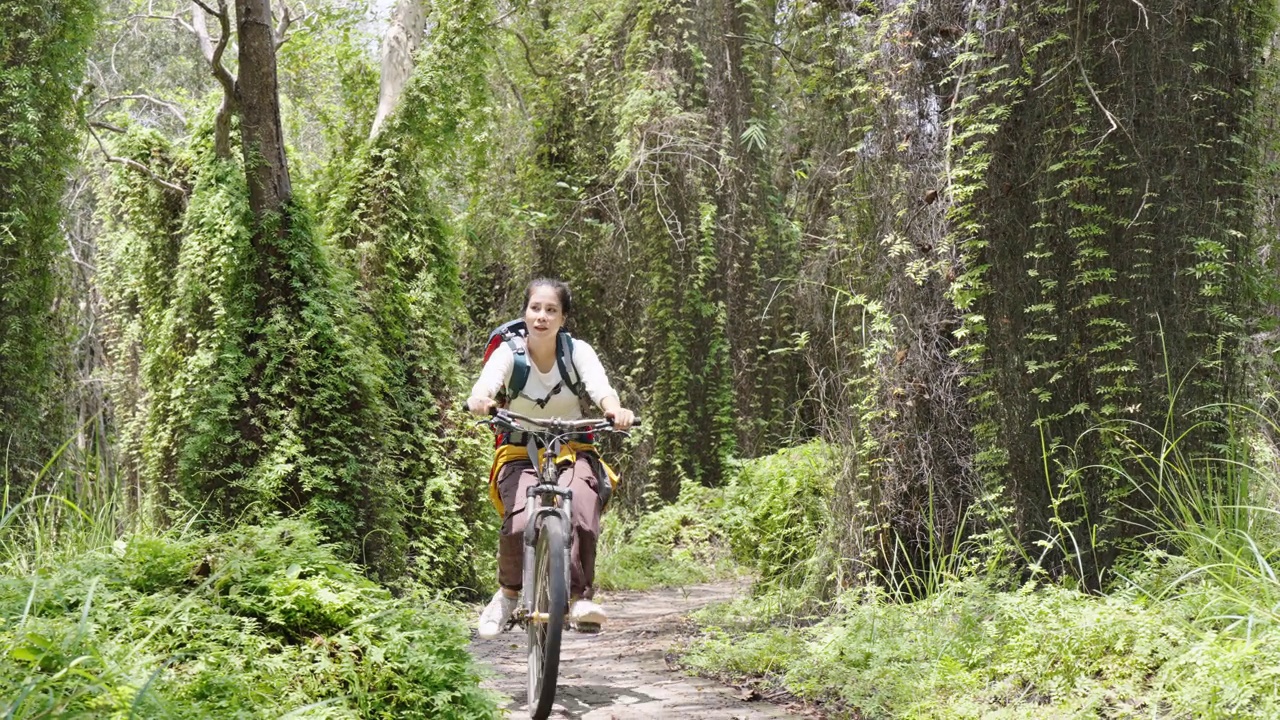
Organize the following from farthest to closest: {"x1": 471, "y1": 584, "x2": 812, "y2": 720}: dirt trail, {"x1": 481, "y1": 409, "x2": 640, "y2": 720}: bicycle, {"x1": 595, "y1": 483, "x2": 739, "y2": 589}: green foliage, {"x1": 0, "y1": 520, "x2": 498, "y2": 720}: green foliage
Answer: {"x1": 595, "y1": 483, "x2": 739, "y2": 589}: green foliage → {"x1": 471, "y1": 584, "x2": 812, "y2": 720}: dirt trail → {"x1": 481, "y1": 409, "x2": 640, "y2": 720}: bicycle → {"x1": 0, "y1": 520, "x2": 498, "y2": 720}: green foliage

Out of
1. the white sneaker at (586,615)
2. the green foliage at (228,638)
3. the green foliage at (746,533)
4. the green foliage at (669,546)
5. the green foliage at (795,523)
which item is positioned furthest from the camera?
the green foliage at (669,546)

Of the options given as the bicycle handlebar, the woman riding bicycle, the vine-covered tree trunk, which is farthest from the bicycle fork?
the vine-covered tree trunk

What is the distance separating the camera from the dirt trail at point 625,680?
5.50 meters

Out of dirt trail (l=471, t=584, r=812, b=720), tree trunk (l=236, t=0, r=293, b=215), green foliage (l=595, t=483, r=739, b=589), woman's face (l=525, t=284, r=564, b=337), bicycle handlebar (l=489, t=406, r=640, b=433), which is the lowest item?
green foliage (l=595, t=483, r=739, b=589)

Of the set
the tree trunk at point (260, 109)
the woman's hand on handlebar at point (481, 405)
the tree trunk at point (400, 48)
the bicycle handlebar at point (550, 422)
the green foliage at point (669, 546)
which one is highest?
the tree trunk at point (400, 48)

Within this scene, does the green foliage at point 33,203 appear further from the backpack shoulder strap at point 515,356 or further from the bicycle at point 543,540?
the bicycle at point 543,540

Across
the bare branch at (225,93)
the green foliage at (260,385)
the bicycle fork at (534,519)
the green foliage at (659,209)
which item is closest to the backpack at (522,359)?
the bicycle fork at (534,519)

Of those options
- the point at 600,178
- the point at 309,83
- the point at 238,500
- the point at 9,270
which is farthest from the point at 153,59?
the point at 238,500

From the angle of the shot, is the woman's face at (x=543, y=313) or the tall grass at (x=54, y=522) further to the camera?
the woman's face at (x=543, y=313)

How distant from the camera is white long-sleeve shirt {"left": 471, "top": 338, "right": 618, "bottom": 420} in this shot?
5.91 meters

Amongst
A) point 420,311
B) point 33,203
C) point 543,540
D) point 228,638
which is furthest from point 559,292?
point 420,311

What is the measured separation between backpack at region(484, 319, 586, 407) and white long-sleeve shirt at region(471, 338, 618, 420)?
0.02 metres

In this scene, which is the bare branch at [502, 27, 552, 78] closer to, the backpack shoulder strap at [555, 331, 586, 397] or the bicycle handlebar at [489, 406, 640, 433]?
the backpack shoulder strap at [555, 331, 586, 397]

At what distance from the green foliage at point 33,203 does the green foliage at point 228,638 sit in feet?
12.3
